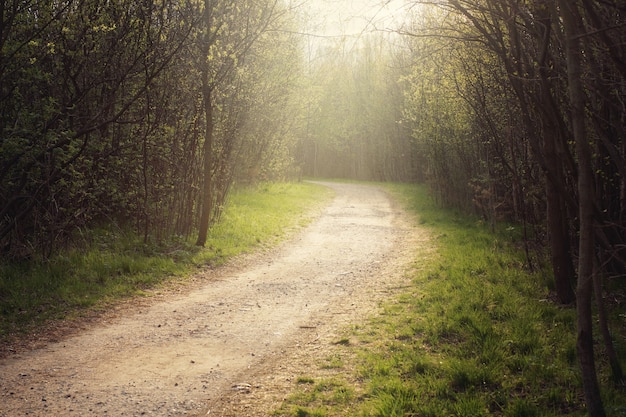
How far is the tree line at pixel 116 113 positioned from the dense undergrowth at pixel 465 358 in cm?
547

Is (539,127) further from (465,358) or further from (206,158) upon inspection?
(206,158)

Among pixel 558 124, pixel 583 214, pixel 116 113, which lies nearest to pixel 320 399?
pixel 583 214

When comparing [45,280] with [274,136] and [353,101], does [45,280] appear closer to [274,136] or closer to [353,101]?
Answer: [274,136]

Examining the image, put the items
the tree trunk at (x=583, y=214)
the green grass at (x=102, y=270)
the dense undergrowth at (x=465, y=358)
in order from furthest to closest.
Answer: the green grass at (x=102, y=270), the dense undergrowth at (x=465, y=358), the tree trunk at (x=583, y=214)

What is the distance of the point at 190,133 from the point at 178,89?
3.89 feet

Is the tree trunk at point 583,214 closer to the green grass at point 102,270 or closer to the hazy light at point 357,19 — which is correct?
the hazy light at point 357,19

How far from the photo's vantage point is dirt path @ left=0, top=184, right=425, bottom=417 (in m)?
4.51

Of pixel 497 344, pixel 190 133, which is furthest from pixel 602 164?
pixel 190 133

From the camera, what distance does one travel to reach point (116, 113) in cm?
958

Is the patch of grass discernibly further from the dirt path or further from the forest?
the forest

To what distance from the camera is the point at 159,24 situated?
9812mm

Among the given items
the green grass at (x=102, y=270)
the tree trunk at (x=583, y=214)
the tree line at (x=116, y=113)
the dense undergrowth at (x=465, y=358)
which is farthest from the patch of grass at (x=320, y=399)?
the tree line at (x=116, y=113)

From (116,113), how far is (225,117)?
3650 mm

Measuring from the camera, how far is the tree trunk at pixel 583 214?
3.33 meters
